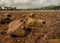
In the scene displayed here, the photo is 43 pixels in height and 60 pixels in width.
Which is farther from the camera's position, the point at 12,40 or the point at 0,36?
the point at 0,36

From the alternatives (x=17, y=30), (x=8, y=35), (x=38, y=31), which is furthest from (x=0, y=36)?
(x=38, y=31)

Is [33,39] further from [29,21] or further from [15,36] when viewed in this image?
[29,21]

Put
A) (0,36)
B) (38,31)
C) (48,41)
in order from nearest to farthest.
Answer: (48,41), (0,36), (38,31)

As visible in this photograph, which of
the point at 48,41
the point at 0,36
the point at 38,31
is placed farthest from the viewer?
the point at 38,31

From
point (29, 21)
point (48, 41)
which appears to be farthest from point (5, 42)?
point (29, 21)

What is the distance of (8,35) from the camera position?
3.82m

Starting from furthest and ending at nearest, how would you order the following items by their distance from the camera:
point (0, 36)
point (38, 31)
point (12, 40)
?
1. point (38, 31)
2. point (0, 36)
3. point (12, 40)

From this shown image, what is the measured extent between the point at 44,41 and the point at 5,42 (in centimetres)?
64

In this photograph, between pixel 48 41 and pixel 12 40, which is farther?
pixel 12 40

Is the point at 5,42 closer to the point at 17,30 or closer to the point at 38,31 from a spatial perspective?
the point at 17,30

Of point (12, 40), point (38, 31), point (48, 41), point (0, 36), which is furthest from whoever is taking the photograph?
point (38, 31)

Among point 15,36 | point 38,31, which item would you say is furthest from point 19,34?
point 38,31

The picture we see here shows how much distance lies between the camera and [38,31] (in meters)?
4.17

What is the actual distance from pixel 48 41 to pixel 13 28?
2.33ft
